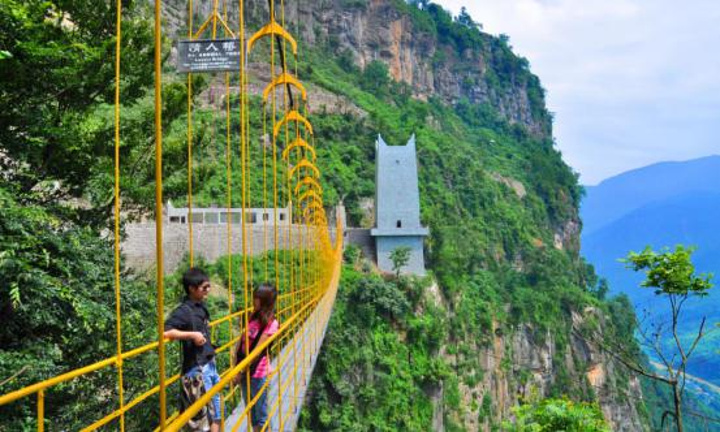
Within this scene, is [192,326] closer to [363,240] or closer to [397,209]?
[397,209]

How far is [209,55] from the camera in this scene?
2.10 meters

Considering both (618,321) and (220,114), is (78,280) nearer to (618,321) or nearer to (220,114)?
(220,114)

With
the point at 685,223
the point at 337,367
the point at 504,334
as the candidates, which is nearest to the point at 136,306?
the point at 337,367

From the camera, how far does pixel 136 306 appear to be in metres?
5.04

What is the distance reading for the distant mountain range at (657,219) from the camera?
8112 centimetres

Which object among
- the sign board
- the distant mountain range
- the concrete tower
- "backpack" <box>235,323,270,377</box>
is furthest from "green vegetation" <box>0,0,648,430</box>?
the distant mountain range

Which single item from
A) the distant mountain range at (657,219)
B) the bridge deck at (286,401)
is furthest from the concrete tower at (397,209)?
the distant mountain range at (657,219)

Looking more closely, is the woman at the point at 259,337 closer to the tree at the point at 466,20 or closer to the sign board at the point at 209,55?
the sign board at the point at 209,55

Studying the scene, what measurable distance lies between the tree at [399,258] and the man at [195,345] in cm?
1460

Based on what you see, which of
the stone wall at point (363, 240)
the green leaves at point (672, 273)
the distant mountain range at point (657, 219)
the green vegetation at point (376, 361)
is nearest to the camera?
the green leaves at point (672, 273)

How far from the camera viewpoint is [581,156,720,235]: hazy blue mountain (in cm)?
14975

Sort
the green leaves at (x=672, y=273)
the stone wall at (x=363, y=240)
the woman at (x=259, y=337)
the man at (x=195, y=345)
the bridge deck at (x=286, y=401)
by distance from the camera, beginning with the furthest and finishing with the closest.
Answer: the stone wall at (x=363, y=240), the green leaves at (x=672, y=273), the bridge deck at (x=286, y=401), the woman at (x=259, y=337), the man at (x=195, y=345)

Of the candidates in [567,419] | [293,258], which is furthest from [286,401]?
[293,258]

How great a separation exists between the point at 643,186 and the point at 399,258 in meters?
165
